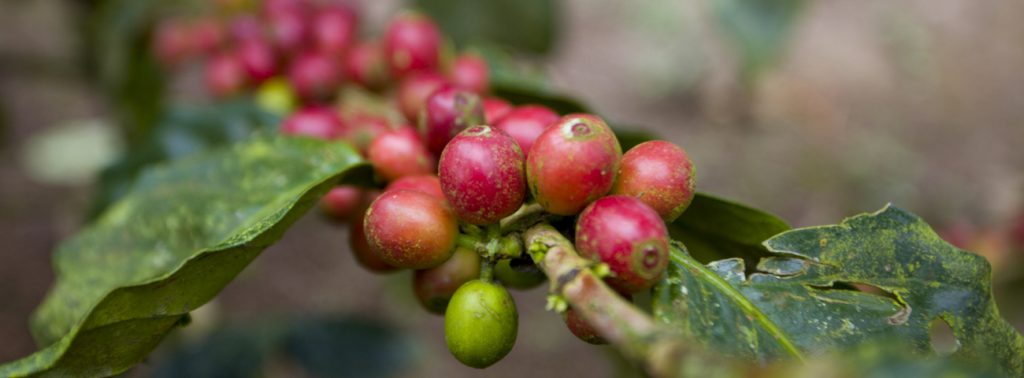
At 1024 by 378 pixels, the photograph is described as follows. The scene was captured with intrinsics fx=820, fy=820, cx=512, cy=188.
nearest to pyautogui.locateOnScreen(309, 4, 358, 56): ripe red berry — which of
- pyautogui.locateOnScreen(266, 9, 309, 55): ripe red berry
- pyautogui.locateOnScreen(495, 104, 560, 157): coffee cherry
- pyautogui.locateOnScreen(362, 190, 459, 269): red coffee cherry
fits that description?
pyautogui.locateOnScreen(266, 9, 309, 55): ripe red berry

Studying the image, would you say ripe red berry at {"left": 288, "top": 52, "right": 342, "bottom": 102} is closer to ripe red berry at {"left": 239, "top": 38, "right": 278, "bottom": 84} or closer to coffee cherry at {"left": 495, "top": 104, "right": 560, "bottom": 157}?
ripe red berry at {"left": 239, "top": 38, "right": 278, "bottom": 84}

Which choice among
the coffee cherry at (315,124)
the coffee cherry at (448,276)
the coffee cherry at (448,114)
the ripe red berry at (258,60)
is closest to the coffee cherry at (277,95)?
the ripe red berry at (258,60)

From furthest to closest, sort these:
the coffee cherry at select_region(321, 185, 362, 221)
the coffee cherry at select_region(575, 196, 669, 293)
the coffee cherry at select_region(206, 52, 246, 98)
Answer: the coffee cherry at select_region(206, 52, 246, 98) → the coffee cherry at select_region(321, 185, 362, 221) → the coffee cherry at select_region(575, 196, 669, 293)

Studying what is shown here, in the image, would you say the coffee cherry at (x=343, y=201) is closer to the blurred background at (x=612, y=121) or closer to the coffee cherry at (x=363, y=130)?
the coffee cherry at (x=363, y=130)

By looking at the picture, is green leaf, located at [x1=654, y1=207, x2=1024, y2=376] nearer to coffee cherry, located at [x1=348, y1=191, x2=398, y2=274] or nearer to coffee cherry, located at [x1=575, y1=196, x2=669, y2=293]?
coffee cherry, located at [x1=575, y1=196, x2=669, y2=293]

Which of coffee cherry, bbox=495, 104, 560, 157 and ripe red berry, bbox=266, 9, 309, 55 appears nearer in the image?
coffee cherry, bbox=495, 104, 560, 157

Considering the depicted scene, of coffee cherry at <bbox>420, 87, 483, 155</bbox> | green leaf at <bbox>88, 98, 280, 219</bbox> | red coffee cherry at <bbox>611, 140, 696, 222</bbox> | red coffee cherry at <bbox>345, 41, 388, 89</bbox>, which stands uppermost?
red coffee cherry at <bbox>611, 140, 696, 222</bbox>

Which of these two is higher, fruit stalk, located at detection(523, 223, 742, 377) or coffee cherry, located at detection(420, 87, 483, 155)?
coffee cherry, located at detection(420, 87, 483, 155)

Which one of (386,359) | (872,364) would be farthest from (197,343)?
(872,364)

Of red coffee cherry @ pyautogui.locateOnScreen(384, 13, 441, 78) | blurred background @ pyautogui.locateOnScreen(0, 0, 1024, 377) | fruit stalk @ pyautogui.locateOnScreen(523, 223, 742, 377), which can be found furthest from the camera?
blurred background @ pyautogui.locateOnScreen(0, 0, 1024, 377)
